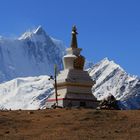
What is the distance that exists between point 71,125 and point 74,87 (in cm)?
2449

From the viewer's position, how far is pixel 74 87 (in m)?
62.7

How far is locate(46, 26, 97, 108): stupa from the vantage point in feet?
201

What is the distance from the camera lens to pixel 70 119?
132 ft

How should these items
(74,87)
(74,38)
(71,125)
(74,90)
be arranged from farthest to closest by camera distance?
(74,38) < (74,87) < (74,90) < (71,125)

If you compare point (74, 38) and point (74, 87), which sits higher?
point (74, 38)

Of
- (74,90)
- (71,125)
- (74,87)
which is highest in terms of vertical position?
(74,87)

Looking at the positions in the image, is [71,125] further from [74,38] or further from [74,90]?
[74,38]

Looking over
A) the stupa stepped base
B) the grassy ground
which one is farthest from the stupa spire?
the grassy ground

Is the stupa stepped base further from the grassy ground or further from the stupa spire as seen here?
the grassy ground

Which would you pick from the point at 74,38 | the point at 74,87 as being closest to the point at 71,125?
the point at 74,87

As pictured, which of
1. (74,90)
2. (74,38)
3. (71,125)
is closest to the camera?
(71,125)

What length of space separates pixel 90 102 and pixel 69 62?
548cm

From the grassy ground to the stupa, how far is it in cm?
1668

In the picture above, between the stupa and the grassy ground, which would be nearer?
the grassy ground
